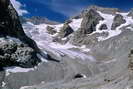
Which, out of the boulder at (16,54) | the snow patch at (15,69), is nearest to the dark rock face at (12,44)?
the boulder at (16,54)

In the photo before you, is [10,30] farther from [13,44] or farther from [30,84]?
[30,84]

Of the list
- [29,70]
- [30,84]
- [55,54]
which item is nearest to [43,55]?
[55,54]

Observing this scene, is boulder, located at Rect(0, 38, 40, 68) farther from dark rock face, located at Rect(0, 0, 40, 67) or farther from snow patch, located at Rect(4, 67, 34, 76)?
snow patch, located at Rect(4, 67, 34, 76)

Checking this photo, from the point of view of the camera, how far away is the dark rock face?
133875mm

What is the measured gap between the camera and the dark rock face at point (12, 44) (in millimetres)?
133875

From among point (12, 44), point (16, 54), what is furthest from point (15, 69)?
point (12, 44)

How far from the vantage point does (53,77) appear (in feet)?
400

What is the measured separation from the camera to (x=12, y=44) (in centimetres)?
14050

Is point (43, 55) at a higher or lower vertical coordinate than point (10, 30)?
lower

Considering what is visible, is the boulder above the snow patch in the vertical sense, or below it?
above

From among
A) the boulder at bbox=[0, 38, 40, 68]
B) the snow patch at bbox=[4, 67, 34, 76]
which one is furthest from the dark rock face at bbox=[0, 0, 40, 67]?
the snow patch at bbox=[4, 67, 34, 76]

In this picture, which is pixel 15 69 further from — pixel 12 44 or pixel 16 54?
pixel 12 44

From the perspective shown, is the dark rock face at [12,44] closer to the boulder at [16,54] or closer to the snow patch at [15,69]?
the boulder at [16,54]

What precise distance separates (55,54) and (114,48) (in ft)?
138
